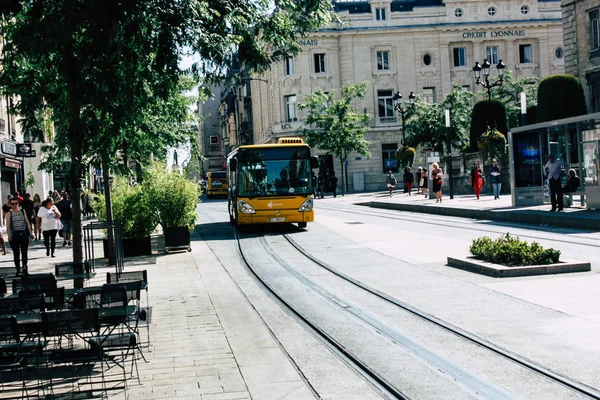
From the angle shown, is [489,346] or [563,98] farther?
[563,98]

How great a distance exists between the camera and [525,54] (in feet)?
232

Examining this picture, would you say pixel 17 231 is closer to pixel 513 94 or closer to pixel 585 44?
pixel 585 44

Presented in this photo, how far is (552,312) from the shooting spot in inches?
380

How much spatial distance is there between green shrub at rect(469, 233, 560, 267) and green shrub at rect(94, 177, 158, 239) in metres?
9.64

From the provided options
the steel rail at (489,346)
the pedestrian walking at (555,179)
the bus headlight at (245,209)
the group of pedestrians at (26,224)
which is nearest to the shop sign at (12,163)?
the group of pedestrians at (26,224)

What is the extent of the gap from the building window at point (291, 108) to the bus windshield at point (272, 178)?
1748 inches

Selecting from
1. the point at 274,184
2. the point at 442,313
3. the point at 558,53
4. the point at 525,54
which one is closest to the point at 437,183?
the point at 274,184

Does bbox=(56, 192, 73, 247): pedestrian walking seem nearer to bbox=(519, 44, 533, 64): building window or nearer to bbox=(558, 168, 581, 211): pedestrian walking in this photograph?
bbox=(558, 168, 581, 211): pedestrian walking

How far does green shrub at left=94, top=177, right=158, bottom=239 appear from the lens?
20.6 m

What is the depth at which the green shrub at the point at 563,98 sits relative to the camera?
38.8 metres

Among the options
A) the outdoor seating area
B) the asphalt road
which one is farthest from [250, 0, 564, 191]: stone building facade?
the outdoor seating area

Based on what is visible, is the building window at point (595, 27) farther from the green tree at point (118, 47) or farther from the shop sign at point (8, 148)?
the green tree at point (118, 47)

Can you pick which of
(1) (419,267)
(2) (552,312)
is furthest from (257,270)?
(2) (552,312)

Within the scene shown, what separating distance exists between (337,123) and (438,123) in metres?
7.58
